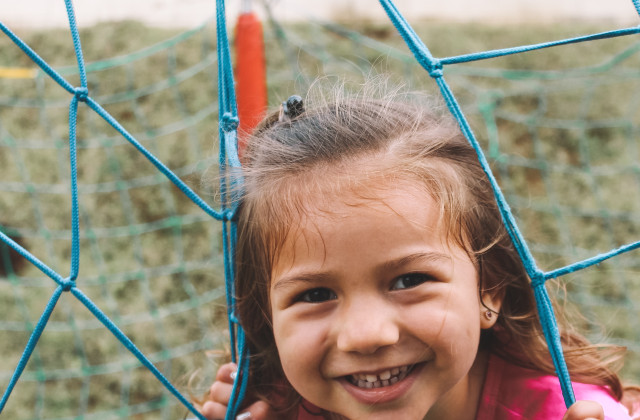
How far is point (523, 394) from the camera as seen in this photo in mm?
848

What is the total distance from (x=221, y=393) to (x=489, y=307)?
1.22 ft

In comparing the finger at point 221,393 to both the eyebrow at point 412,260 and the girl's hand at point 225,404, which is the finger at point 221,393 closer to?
the girl's hand at point 225,404

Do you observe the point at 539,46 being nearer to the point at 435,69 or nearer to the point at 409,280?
the point at 435,69

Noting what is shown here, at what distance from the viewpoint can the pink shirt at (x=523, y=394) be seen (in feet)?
2.67

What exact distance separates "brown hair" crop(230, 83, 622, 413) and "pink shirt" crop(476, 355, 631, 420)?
0.05ft

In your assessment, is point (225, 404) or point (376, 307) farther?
point (225, 404)

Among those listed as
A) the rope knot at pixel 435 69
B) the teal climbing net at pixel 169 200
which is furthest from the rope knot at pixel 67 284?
the teal climbing net at pixel 169 200

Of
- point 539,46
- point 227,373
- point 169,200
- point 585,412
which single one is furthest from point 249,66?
point 169,200

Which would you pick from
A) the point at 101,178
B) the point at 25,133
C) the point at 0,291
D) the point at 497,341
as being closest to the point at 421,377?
the point at 497,341

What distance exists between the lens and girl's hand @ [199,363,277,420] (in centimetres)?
89

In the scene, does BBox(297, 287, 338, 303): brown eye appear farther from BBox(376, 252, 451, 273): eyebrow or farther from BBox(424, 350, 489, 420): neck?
BBox(424, 350, 489, 420): neck

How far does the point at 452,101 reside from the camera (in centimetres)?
65

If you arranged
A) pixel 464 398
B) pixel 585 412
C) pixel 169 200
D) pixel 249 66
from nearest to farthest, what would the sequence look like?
pixel 585 412 → pixel 464 398 → pixel 249 66 → pixel 169 200

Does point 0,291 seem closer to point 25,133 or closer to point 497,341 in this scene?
point 25,133
